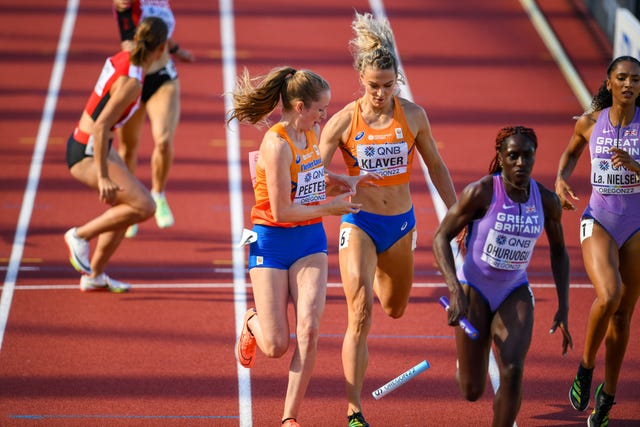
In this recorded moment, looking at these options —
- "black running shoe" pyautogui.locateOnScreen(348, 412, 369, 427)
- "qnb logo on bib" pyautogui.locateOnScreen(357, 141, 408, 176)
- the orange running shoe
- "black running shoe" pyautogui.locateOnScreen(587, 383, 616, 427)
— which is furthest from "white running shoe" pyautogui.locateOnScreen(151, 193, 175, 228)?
"black running shoe" pyautogui.locateOnScreen(587, 383, 616, 427)

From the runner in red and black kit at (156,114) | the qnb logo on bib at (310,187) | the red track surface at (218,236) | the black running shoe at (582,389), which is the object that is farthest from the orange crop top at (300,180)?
the runner in red and black kit at (156,114)

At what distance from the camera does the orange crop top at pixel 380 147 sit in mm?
6574

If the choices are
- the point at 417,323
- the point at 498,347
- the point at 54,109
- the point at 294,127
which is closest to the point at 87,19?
the point at 54,109

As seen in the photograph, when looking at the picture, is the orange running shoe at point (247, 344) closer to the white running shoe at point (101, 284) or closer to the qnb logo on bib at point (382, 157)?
the qnb logo on bib at point (382, 157)

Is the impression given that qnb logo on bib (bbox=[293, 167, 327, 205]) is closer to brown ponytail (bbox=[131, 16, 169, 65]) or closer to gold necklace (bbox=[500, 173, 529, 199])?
gold necklace (bbox=[500, 173, 529, 199])

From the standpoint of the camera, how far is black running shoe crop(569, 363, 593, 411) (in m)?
6.65

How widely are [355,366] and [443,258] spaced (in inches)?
39.2

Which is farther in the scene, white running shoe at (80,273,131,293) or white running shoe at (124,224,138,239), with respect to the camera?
white running shoe at (124,224,138,239)

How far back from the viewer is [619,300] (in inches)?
251

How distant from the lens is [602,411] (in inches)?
252

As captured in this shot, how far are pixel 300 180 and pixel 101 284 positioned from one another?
314 cm

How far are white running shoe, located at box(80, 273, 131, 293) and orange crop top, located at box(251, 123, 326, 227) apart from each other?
2.83 m

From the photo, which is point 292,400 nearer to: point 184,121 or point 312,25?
point 184,121

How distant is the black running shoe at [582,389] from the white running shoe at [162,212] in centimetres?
454
